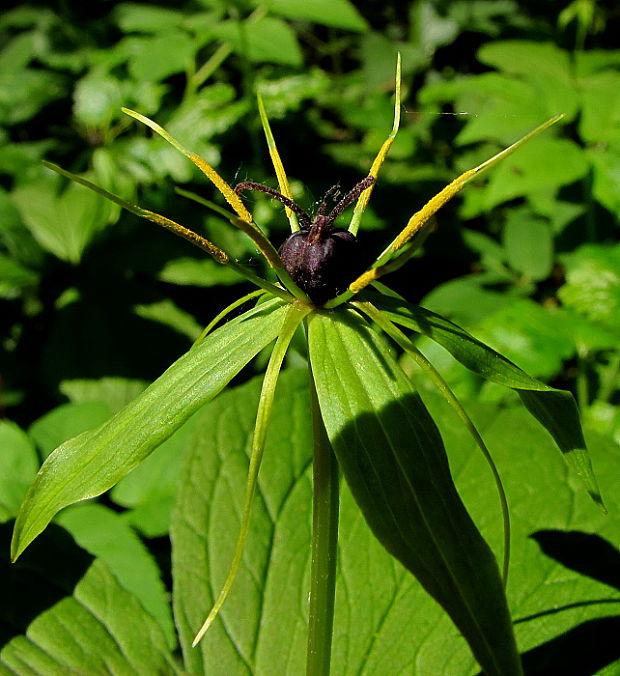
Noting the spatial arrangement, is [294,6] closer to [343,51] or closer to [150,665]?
[343,51]

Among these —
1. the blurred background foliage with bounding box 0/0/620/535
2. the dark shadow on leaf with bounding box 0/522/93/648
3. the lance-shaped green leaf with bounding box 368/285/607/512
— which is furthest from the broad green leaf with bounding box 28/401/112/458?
the lance-shaped green leaf with bounding box 368/285/607/512

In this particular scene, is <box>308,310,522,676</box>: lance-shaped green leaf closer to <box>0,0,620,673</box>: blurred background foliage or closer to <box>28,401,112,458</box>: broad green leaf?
<box>0,0,620,673</box>: blurred background foliage

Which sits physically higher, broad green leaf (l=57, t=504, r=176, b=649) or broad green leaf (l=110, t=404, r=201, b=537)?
broad green leaf (l=57, t=504, r=176, b=649)

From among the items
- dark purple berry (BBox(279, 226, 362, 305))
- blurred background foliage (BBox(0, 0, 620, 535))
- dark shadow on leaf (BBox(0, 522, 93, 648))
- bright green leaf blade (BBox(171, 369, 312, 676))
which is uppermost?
dark purple berry (BBox(279, 226, 362, 305))

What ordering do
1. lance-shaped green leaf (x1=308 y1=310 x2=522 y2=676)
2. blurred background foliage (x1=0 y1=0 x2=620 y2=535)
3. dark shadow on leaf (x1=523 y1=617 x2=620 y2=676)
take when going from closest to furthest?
lance-shaped green leaf (x1=308 y1=310 x2=522 y2=676) < dark shadow on leaf (x1=523 y1=617 x2=620 y2=676) < blurred background foliage (x1=0 y1=0 x2=620 y2=535)

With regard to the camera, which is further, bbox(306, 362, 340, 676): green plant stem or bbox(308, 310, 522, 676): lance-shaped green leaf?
bbox(306, 362, 340, 676): green plant stem

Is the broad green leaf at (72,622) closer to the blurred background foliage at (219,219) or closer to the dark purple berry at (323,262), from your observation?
the blurred background foliage at (219,219)
